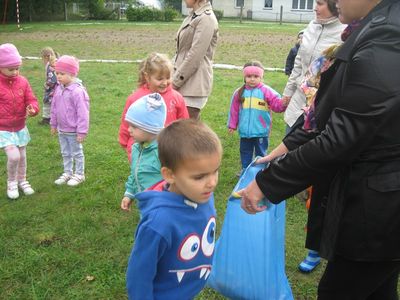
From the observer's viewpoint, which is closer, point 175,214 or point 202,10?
point 175,214

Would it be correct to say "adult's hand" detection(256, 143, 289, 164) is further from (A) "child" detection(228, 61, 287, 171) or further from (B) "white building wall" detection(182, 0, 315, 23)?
(B) "white building wall" detection(182, 0, 315, 23)

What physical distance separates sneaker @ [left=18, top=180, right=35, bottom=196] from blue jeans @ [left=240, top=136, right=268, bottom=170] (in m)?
2.40

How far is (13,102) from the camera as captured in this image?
14.6 ft

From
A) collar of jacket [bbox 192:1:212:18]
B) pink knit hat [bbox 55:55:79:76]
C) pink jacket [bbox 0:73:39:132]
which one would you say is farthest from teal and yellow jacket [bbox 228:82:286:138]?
pink jacket [bbox 0:73:39:132]

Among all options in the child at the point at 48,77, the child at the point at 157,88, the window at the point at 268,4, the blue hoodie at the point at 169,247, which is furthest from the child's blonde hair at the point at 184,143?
the window at the point at 268,4

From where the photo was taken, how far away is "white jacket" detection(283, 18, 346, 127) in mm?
3812

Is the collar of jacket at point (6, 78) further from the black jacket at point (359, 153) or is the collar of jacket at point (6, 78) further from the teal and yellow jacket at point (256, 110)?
the black jacket at point (359, 153)

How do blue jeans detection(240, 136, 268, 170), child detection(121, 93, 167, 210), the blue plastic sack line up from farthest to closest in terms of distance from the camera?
blue jeans detection(240, 136, 268, 170), child detection(121, 93, 167, 210), the blue plastic sack

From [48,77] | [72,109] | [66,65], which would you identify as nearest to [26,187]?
[72,109]

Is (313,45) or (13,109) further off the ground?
(313,45)

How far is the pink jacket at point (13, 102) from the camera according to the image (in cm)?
442

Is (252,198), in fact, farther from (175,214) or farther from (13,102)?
(13,102)

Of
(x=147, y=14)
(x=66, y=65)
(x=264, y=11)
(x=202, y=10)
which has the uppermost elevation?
(x=264, y=11)

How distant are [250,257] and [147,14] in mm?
38407
